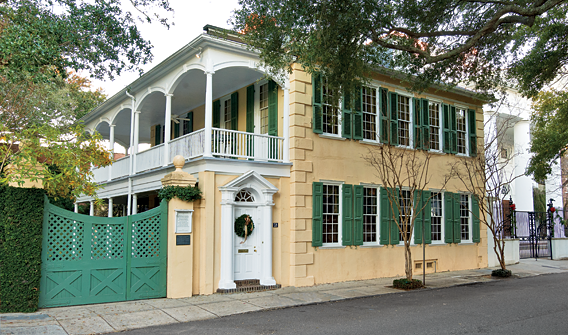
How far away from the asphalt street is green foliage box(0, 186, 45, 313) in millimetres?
2492

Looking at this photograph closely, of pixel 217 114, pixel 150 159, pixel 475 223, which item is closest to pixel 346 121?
pixel 217 114

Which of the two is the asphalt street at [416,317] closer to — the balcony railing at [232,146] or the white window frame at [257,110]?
the balcony railing at [232,146]

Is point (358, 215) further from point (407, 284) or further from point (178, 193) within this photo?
point (178, 193)

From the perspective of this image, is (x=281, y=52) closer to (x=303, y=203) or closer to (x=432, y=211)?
(x=303, y=203)

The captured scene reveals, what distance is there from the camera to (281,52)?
10.7 meters

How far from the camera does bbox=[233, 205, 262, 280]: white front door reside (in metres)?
11.8

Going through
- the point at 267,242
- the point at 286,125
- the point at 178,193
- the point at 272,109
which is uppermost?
the point at 272,109

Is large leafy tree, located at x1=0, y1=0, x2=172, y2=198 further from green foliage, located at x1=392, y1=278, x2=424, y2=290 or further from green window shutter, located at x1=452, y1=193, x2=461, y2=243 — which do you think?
green window shutter, located at x1=452, y1=193, x2=461, y2=243

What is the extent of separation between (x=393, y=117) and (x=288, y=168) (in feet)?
15.0

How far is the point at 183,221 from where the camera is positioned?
10.6 metres

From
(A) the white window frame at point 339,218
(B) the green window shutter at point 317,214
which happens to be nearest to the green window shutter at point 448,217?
(A) the white window frame at point 339,218

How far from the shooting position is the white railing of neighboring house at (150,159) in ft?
46.4

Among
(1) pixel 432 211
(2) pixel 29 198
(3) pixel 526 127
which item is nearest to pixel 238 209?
(2) pixel 29 198

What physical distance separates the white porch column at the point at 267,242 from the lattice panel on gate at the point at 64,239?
4.54 m
